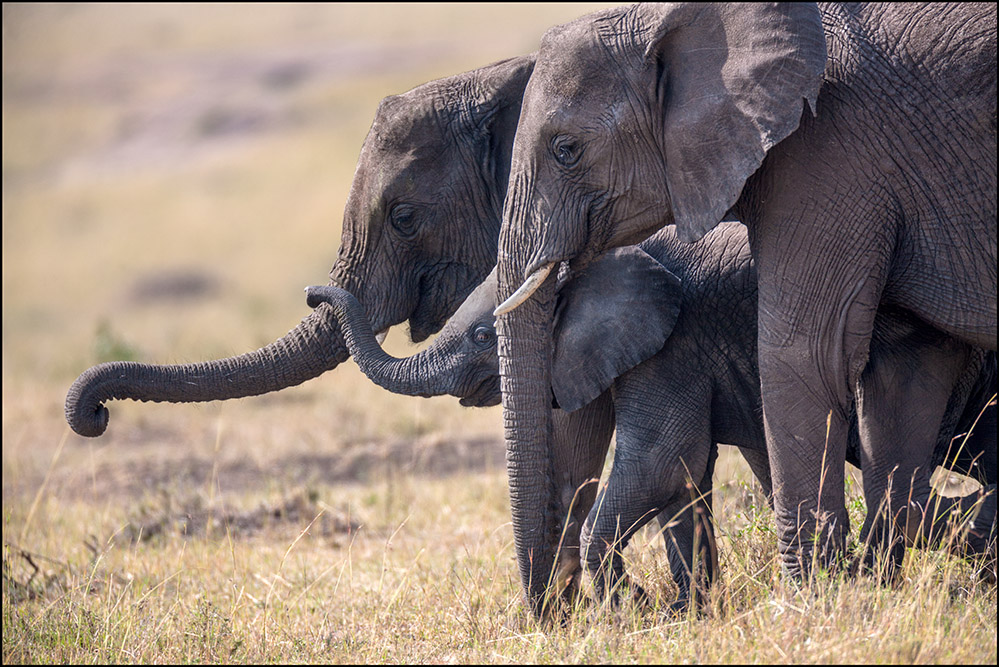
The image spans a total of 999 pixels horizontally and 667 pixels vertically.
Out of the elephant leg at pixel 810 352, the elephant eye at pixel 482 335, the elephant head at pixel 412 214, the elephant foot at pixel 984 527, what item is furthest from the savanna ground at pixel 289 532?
the elephant eye at pixel 482 335

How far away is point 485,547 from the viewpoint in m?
6.86

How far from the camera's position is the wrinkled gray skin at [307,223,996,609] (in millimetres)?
5184

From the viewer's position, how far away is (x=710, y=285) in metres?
5.54

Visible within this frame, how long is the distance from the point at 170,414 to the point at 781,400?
26.7 feet

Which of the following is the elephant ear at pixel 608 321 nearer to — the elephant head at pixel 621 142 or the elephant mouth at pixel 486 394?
the elephant mouth at pixel 486 394

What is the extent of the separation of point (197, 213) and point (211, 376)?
1065 inches

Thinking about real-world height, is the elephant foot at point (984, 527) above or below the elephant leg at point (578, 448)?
below

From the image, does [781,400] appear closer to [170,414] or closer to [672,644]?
[672,644]

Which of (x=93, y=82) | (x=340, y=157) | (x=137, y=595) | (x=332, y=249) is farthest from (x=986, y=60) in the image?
(x=93, y=82)

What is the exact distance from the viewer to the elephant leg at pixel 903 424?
5.11 meters

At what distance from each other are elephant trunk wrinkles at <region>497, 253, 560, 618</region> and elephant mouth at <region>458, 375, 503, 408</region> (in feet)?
1.90

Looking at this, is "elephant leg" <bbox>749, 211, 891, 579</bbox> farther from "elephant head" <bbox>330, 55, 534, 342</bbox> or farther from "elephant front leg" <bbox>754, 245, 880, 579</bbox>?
"elephant head" <bbox>330, 55, 534, 342</bbox>

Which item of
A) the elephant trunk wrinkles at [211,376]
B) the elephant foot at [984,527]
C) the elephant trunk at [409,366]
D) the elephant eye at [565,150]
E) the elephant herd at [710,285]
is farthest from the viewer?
the elephant trunk wrinkles at [211,376]

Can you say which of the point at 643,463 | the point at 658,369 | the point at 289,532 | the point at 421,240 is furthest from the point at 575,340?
the point at 289,532
